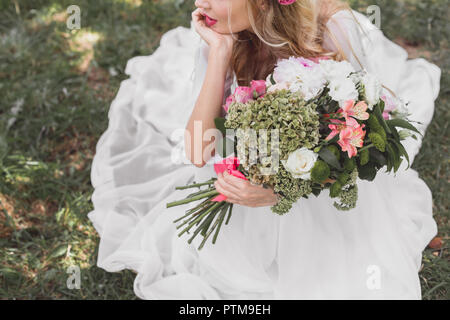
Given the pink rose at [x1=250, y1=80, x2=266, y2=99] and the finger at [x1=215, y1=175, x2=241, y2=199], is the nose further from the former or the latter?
the finger at [x1=215, y1=175, x2=241, y2=199]

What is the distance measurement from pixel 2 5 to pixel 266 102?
3276 millimetres

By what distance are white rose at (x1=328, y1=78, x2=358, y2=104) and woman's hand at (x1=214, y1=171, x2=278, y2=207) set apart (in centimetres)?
44

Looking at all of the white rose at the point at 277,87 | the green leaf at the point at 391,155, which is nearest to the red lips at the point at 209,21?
the white rose at the point at 277,87

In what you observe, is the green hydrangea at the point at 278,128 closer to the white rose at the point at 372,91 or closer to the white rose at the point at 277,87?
the white rose at the point at 277,87

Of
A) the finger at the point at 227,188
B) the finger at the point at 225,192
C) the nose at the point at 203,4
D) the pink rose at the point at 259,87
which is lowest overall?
the finger at the point at 225,192

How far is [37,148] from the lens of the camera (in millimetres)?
3033

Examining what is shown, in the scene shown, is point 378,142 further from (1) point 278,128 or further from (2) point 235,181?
(2) point 235,181

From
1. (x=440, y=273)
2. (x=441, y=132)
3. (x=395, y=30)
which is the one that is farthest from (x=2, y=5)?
(x=440, y=273)

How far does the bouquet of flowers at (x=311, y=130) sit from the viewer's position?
154cm

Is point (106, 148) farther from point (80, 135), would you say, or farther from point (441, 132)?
point (441, 132)

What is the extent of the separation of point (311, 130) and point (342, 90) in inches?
7.0

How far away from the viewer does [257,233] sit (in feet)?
7.22

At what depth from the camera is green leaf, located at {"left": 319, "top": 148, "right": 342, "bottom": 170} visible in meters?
1.58

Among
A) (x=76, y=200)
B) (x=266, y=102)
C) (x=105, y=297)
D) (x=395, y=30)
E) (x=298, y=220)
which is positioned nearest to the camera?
(x=266, y=102)
